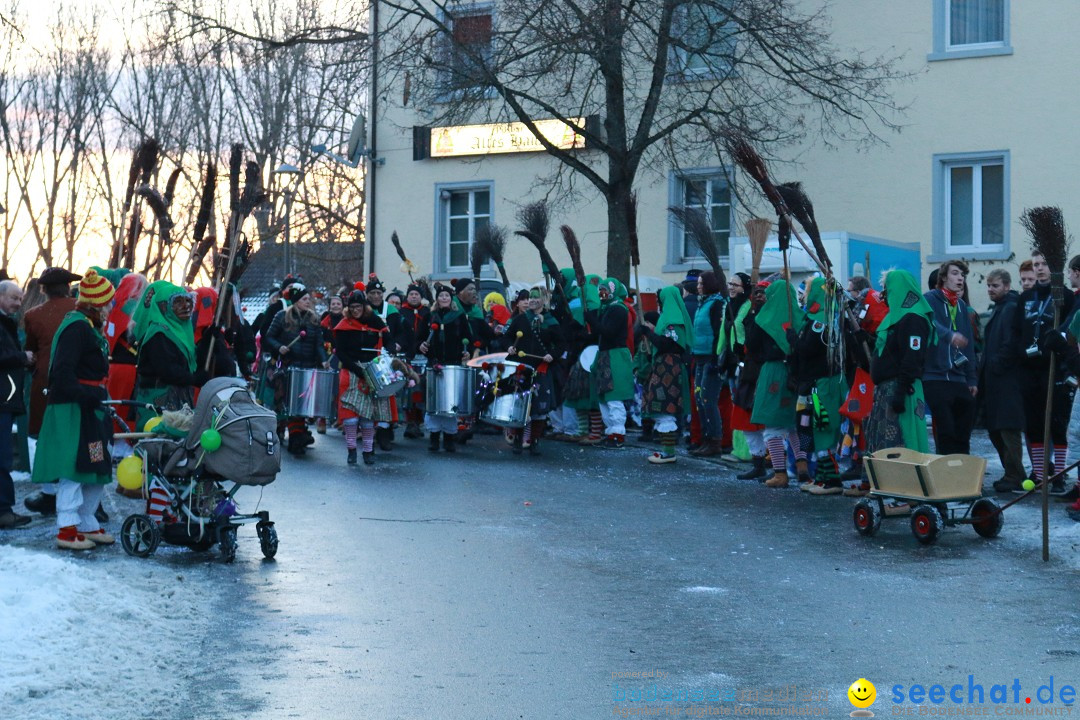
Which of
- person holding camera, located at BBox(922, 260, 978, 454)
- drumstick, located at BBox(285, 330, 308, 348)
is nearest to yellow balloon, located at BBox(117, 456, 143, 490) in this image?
person holding camera, located at BBox(922, 260, 978, 454)

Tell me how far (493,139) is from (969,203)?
863 centimetres

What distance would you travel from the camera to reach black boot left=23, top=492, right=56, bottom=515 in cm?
1153

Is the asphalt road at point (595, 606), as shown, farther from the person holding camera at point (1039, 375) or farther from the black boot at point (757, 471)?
the person holding camera at point (1039, 375)

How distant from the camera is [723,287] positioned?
1593 cm

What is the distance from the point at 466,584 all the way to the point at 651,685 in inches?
101

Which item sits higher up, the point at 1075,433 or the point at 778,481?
the point at 1075,433

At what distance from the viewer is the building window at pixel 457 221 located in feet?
96.8

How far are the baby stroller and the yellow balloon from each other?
4cm

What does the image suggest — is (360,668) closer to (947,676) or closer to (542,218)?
(947,676)

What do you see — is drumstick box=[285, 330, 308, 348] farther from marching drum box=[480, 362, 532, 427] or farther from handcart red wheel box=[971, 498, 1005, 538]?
handcart red wheel box=[971, 498, 1005, 538]

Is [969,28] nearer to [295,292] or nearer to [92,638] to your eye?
[295,292]

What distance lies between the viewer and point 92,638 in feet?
23.7

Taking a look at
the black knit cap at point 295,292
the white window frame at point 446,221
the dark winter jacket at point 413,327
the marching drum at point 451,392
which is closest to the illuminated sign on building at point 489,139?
the white window frame at point 446,221

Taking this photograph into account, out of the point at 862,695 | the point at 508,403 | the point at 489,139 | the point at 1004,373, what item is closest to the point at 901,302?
the point at 1004,373
